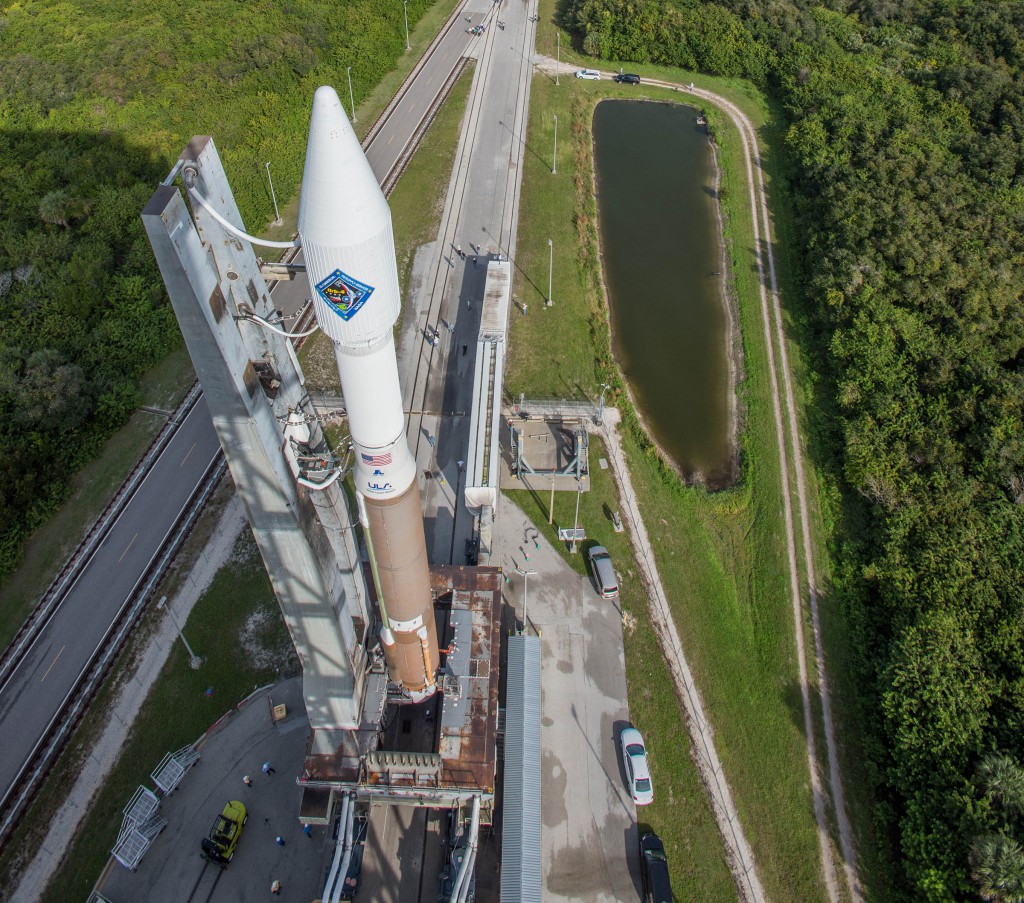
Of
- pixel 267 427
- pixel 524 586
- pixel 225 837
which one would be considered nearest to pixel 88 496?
pixel 225 837

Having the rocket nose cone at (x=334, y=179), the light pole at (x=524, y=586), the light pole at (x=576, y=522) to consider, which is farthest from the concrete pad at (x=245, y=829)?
the rocket nose cone at (x=334, y=179)

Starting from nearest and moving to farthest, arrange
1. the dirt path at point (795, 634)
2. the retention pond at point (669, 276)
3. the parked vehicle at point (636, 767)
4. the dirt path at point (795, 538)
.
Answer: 1. the dirt path at point (795, 634)
2. the parked vehicle at point (636, 767)
3. the dirt path at point (795, 538)
4. the retention pond at point (669, 276)

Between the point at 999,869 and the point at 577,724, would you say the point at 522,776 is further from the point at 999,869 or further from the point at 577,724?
the point at 999,869

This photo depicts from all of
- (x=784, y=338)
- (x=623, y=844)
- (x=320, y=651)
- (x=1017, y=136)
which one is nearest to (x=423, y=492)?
(x=320, y=651)

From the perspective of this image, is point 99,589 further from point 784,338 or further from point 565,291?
point 784,338

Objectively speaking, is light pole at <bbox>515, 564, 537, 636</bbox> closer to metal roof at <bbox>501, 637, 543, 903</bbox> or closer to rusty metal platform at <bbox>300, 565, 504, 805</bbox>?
metal roof at <bbox>501, 637, 543, 903</bbox>

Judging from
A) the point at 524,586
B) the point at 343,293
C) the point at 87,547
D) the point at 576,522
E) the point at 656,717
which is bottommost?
the point at 656,717

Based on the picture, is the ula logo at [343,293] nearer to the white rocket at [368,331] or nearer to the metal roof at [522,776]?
the white rocket at [368,331]

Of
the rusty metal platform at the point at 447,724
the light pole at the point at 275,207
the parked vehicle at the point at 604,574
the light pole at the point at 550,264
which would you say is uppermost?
the light pole at the point at 275,207
